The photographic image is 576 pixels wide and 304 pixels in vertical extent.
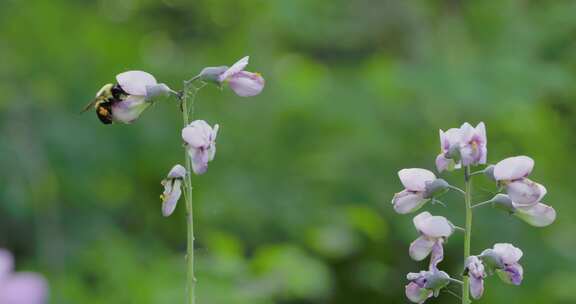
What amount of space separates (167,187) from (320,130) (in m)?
4.60

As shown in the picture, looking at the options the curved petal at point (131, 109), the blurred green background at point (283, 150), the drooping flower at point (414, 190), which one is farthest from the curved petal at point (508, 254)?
the blurred green background at point (283, 150)

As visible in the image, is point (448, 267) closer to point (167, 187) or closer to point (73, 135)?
point (73, 135)

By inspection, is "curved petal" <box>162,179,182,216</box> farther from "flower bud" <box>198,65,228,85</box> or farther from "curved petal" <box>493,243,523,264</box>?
"curved petal" <box>493,243,523,264</box>

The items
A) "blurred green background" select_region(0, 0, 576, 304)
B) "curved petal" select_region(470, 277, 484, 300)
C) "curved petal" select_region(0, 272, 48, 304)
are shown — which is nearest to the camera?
"curved petal" select_region(0, 272, 48, 304)

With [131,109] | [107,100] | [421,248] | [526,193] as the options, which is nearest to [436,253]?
[421,248]

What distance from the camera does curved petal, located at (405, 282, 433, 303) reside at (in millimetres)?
1021

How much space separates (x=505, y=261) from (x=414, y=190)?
13 centimetres

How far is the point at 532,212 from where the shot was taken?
1.08 m

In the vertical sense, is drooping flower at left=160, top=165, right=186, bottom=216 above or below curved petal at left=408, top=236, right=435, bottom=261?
above

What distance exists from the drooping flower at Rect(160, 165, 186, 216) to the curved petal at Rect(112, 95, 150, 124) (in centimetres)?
9

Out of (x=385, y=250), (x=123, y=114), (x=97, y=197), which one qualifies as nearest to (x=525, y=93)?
(x=385, y=250)

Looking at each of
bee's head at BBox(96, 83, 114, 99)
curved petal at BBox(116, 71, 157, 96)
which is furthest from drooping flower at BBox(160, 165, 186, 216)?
bee's head at BBox(96, 83, 114, 99)

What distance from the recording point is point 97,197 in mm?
4996

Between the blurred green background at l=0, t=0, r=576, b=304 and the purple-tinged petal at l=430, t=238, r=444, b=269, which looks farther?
the blurred green background at l=0, t=0, r=576, b=304
